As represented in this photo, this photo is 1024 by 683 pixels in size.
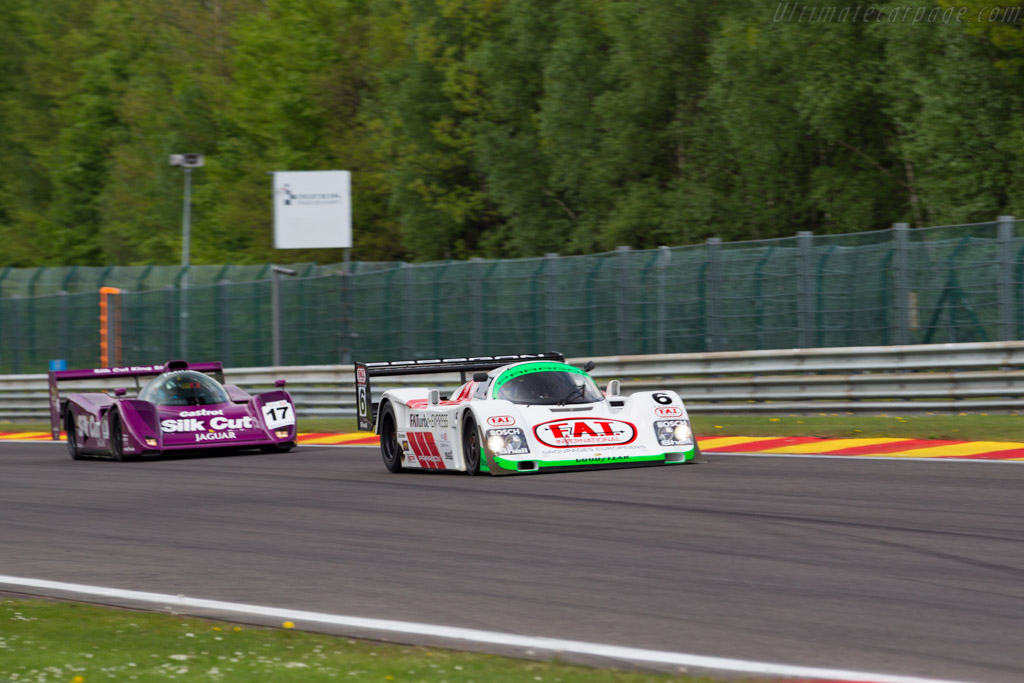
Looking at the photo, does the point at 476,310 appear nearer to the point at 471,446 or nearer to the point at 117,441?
the point at 117,441

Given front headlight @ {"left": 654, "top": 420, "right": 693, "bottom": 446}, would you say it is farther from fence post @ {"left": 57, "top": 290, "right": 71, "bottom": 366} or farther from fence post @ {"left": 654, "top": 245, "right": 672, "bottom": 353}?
fence post @ {"left": 57, "top": 290, "right": 71, "bottom": 366}

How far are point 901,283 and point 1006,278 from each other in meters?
1.36

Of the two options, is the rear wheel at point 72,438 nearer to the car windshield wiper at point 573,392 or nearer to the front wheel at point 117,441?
the front wheel at point 117,441

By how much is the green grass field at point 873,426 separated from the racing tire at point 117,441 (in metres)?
6.68

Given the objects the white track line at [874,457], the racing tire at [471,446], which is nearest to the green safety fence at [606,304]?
the white track line at [874,457]

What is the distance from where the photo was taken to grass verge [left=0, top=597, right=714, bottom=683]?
221 inches

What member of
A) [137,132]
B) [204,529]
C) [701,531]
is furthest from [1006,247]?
[137,132]

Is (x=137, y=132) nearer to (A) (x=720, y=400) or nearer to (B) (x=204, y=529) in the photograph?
(A) (x=720, y=400)

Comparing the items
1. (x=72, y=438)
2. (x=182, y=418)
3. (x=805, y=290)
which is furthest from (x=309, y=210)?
(x=805, y=290)

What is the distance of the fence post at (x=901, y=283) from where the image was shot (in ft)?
58.0

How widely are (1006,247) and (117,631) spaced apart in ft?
40.8

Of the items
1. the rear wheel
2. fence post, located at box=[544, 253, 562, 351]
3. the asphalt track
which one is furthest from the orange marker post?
the asphalt track

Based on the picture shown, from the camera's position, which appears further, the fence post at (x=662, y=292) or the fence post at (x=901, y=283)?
the fence post at (x=662, y=292)

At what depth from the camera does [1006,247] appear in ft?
54.6
